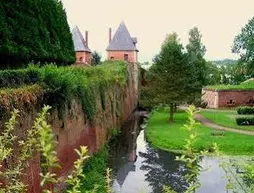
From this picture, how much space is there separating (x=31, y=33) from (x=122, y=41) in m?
35.0

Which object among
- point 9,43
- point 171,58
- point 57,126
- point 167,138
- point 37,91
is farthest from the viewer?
point 171,58

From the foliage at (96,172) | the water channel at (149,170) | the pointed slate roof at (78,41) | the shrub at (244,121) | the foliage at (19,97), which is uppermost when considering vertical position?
the pointed slate roof at (78,41)

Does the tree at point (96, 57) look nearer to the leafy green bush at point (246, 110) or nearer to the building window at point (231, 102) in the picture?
the building window at point (231, 102)

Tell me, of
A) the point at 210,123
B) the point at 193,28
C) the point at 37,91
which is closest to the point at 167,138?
the point at 210,123

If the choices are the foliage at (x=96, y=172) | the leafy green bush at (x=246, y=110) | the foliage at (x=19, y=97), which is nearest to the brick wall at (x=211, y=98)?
the leafy green bush at (x=246, y=110)

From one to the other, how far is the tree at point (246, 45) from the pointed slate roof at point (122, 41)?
42.2 feet

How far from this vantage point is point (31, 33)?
24438 mm

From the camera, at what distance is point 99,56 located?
73312 mm

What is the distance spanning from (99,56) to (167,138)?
155 ft

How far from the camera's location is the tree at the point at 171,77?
3362 cm

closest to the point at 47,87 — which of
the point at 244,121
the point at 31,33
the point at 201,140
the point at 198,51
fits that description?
the point at 31,33

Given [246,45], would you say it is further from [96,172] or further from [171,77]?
[96,172]

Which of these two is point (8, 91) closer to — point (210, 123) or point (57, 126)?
point (57, 126)

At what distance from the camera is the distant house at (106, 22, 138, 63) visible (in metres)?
58.4
